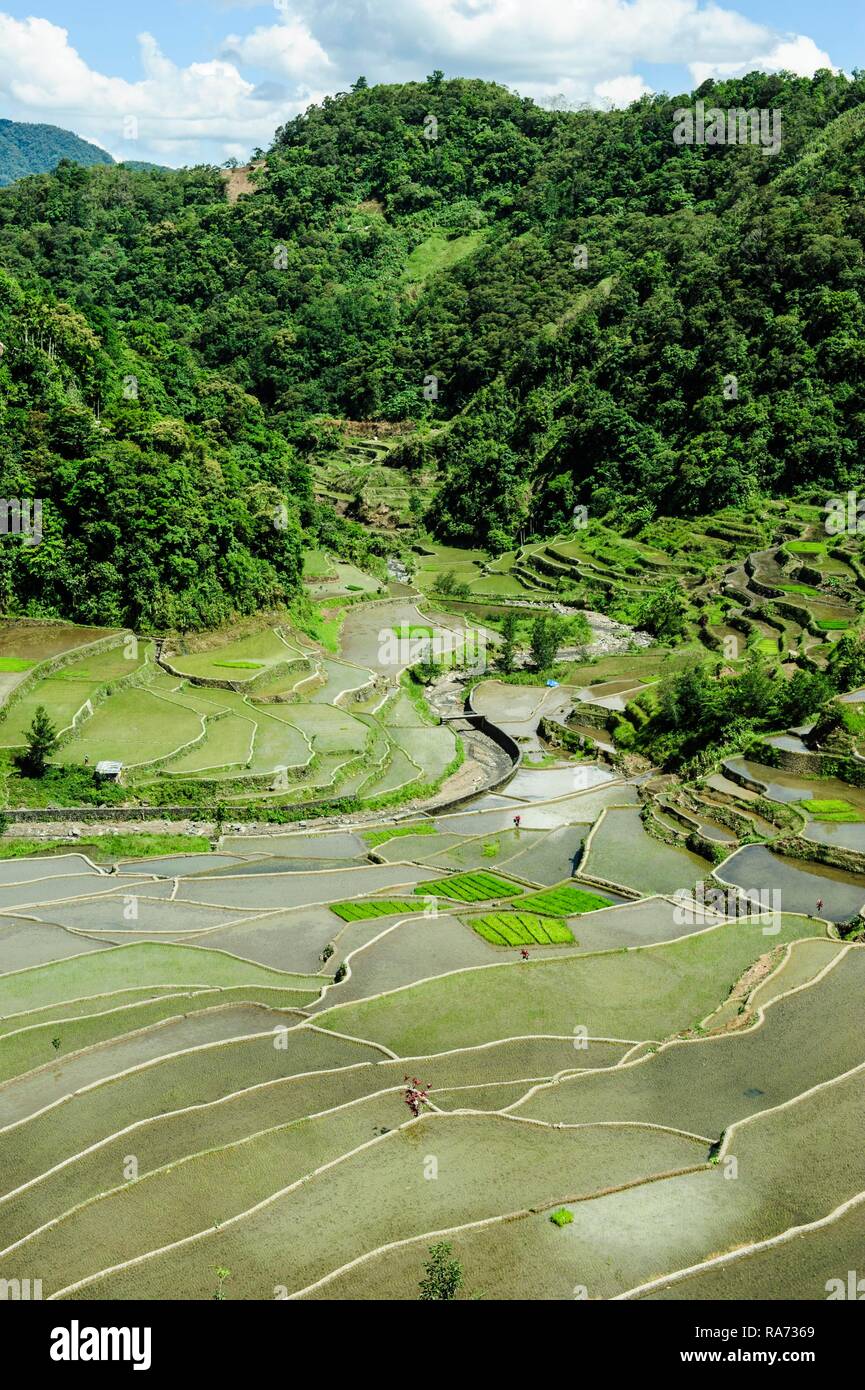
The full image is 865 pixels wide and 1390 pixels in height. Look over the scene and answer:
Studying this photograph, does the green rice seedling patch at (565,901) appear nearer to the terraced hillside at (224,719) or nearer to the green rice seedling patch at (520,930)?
the green rice seedling patch at (520,930)

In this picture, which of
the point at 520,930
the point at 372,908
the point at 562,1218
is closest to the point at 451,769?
the point at 372,908

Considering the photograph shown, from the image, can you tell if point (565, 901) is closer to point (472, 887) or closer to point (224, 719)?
point (472, 887)

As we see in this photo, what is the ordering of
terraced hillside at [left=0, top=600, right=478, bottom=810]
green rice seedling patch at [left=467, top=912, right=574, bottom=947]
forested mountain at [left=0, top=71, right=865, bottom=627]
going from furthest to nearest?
forested mountain at [left=0, top=71, right=865, bottom=627] < terraced hillside at [left=0, top=600, right=478, bottom=810] < green rice seedling patch at [left=467, top=912, right=574, bottom=947]

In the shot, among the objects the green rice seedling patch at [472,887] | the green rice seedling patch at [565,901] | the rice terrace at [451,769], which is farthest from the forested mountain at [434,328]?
the green rice seedling patch at [565,901]

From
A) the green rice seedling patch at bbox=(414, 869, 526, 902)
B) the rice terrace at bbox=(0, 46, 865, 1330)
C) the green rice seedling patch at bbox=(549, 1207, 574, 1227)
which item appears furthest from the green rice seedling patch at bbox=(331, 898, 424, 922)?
the green rice seedling patch at bbox=(549, 1207, 574, 1227)

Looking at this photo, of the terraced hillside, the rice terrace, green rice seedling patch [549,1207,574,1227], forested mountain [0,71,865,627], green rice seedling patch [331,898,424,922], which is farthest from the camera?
forested mountain [0,71,865,627]

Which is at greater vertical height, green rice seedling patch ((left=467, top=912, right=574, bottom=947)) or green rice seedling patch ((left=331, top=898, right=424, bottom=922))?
green rice seedling patch ((left=467, top=912, right=574, bottom=947))

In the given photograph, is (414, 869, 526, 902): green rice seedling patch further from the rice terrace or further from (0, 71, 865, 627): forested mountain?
(0, 71, 865, 627): forested mountain

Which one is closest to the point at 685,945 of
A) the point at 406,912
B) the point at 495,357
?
the point at 406,912
